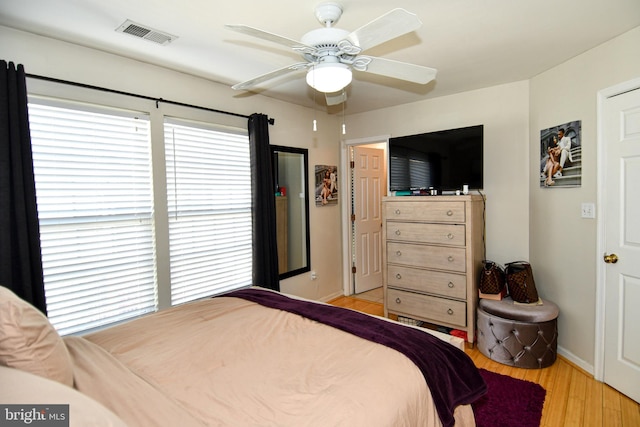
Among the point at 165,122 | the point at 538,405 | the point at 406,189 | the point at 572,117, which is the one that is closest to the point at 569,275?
the point at 538,405

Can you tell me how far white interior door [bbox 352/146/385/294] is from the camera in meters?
4.55

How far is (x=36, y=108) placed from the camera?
2.12 m

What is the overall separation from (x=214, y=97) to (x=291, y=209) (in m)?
1.50

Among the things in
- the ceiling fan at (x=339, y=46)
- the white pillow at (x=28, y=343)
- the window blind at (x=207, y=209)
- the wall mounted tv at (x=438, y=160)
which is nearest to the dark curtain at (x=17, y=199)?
the window blind at (x=207, y=209)

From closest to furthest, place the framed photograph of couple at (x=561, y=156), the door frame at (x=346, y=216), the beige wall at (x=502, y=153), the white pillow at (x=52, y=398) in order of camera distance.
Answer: the white pillow at (x=52, y=398) < the framed photograph of couple at (x=561, y=156) < the beige wall at (x=502, y=153) < the door frame at (x=346, y=216)

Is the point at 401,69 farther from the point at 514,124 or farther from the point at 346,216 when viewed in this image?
the point at 346,216

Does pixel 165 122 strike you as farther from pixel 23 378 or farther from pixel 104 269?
pixel 23 378

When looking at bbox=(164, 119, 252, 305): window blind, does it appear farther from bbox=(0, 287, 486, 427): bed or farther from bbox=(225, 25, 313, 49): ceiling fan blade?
bbox=(225, 25, 313, 49): ceiling fan blade

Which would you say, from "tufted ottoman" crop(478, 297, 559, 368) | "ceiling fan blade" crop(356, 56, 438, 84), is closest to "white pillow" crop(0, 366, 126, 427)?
"ceiling fan blade" crop(356, 56, 438, 84)

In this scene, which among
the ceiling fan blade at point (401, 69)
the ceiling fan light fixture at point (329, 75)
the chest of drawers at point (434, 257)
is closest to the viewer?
the ceiling fan light fixture at point (329, 75)

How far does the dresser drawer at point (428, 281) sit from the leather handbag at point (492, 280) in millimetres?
152

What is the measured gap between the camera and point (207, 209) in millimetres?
3072

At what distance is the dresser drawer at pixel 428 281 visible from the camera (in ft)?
10.0

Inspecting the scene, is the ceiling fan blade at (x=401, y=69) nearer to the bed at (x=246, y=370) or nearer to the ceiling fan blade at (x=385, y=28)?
the ceiling fan blade at (x=385, y=28)
